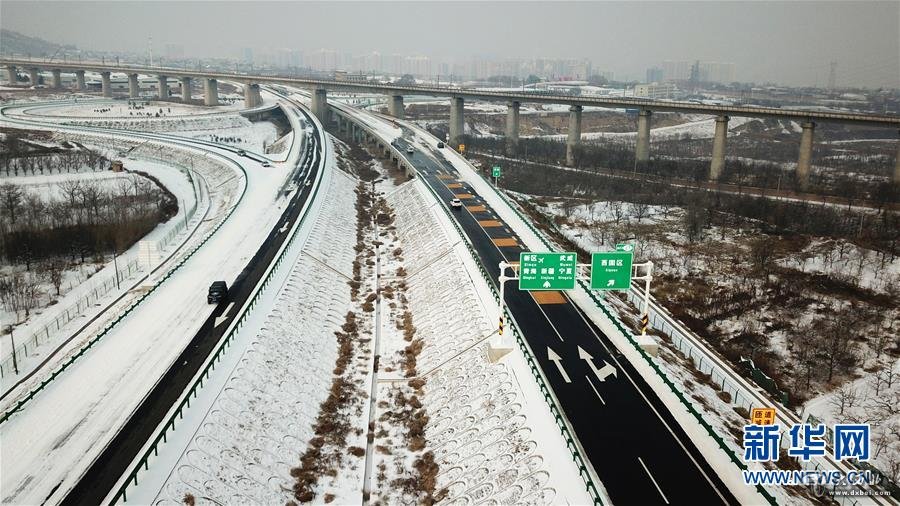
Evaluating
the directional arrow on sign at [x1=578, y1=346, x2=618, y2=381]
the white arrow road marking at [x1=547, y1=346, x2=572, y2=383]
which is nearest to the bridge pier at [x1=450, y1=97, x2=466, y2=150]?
the white arrow road marking at [x1=547, y1=346, x2=572, y2=383]

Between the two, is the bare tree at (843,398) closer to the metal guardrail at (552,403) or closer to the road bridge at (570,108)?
the metal guardrail at (552,403)

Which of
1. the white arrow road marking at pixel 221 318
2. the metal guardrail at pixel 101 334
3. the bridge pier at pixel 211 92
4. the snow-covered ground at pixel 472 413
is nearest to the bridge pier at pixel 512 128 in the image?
the metal guardrail at pixel 101 334

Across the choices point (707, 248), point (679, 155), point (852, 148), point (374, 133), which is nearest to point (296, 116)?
point (374, 133)

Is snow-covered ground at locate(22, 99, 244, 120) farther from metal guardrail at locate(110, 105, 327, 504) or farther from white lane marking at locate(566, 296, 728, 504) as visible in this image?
white lane marking at locate(566, 296, 728, 504)

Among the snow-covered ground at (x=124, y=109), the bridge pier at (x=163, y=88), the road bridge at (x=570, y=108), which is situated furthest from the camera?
the bridge pier at (x=163, y=88)

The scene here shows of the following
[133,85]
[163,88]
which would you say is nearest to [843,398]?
[163,88]

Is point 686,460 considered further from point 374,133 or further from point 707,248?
point 374,133

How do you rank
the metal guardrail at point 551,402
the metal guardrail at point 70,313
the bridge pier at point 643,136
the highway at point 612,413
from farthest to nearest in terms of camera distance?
the bridge pier at point 643,136 < the metal guardrail at point 70,313 < the highway at point 612,413 < the metal guardrail at point 551,402

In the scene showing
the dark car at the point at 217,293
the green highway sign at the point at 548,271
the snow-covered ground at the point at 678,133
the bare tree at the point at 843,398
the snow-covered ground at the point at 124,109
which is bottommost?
the bare tree at the point at 843,398
